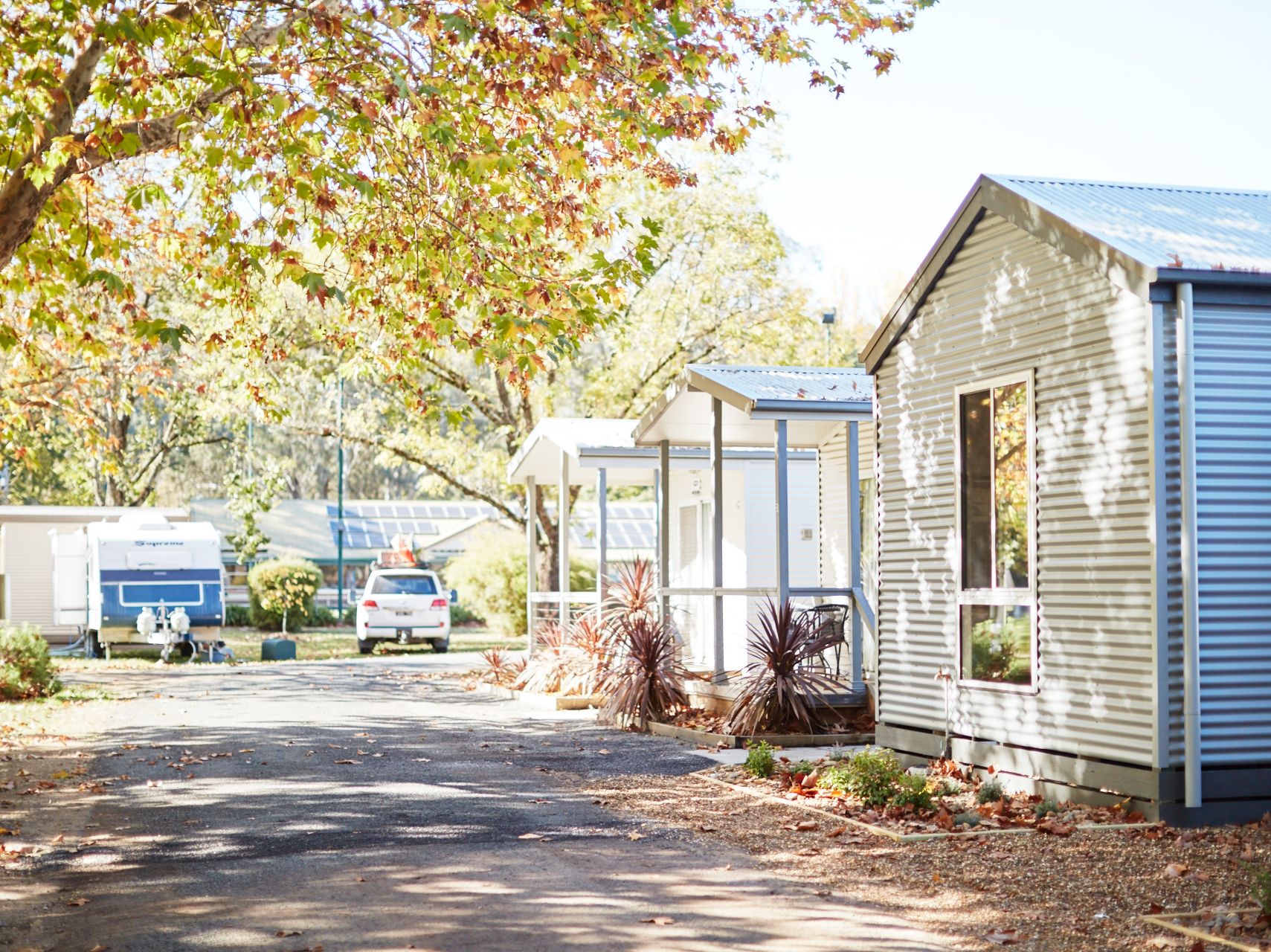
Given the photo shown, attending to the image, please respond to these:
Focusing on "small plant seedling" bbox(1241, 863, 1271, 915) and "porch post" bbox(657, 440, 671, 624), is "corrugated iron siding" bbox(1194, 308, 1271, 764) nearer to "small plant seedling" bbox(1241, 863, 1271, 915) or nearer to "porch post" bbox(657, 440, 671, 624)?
"small plant seedling" bbox(1241, 863, 1271, 915)

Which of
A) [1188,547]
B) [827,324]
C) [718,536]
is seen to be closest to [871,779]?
[1188,547]

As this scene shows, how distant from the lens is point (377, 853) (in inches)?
309

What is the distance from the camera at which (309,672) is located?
931 inches

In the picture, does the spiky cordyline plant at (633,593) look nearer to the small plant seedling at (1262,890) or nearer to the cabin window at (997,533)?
the cabin window at (997,533)

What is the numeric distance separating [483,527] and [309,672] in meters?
19.3

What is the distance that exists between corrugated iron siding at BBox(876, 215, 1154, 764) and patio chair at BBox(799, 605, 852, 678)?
1.52 m

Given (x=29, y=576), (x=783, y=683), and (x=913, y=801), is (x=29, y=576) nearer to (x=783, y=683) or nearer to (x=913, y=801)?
(x=783, y=683)

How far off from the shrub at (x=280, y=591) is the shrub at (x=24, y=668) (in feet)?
51.9

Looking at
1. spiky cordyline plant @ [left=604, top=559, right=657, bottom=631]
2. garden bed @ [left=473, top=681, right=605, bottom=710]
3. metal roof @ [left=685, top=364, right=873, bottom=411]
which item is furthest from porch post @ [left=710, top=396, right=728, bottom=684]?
garden bed @ [left=473, top=681, right=605, bottom=710]

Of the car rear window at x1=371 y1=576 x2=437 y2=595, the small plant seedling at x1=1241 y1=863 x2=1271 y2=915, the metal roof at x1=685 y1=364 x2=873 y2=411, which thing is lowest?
the small plant seedling at x1=1241 y1=863 x2=1271 y2=915

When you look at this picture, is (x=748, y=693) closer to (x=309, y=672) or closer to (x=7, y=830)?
(x=7, y=830)

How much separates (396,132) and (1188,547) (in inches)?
263

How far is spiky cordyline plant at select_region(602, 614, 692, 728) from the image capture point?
1441cm

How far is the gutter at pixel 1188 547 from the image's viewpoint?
806 cm
